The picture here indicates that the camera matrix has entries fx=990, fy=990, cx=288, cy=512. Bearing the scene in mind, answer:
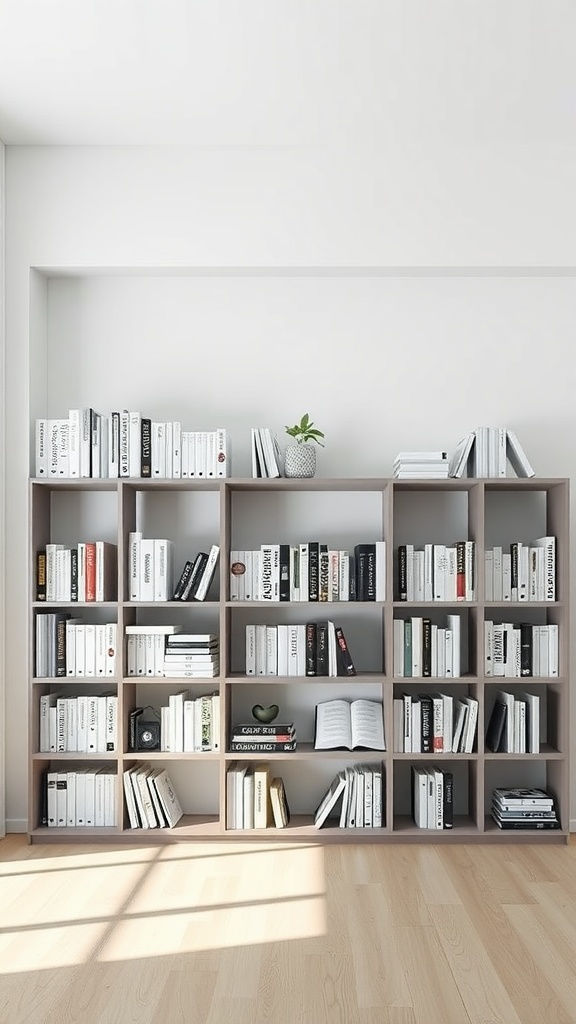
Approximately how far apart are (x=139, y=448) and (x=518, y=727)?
81.6 inches

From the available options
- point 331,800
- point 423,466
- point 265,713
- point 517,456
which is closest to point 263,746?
point 265,713

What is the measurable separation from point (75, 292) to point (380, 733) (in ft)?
8.26

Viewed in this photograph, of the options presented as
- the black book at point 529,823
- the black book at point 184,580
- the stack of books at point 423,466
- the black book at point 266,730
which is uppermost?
the stack of books at point 423,466

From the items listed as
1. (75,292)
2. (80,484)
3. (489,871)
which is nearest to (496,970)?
(489,871)

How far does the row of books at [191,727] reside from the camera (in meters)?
4.38

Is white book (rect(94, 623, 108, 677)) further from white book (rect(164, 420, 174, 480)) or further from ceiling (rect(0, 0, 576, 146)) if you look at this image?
ceiling (rect(0, 0, 576, 146))

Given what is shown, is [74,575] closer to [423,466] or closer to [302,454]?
[302,454]

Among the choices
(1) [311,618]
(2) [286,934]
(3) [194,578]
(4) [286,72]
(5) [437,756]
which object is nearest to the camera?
(2) [286,934]

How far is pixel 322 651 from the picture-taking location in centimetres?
439

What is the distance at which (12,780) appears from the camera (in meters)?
4.48

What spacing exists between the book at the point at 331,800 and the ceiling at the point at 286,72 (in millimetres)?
2876

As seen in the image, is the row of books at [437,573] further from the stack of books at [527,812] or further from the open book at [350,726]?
the stack of books at [527,812]

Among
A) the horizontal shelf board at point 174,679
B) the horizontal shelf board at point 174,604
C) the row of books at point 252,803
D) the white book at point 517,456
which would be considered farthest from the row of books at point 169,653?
the white book at point 517,456

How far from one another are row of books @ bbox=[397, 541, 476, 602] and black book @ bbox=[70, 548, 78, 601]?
143cm
